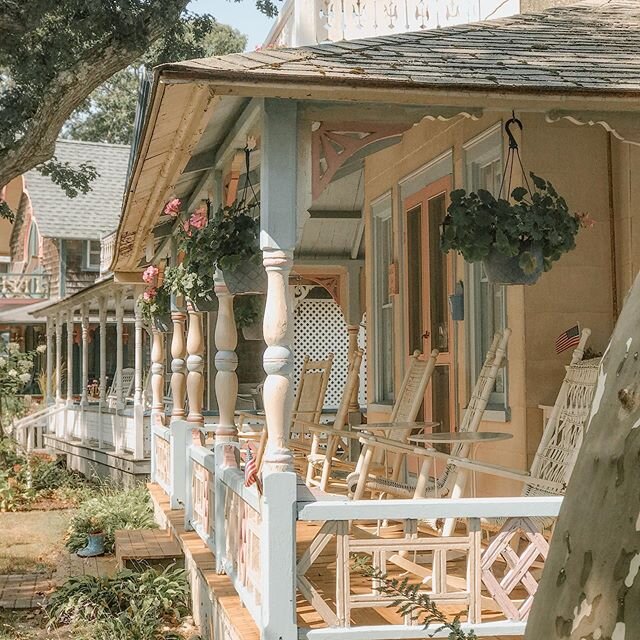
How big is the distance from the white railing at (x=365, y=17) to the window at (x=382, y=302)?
5.58ft

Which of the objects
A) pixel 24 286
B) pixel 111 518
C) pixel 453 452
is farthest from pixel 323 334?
pixel 24 286

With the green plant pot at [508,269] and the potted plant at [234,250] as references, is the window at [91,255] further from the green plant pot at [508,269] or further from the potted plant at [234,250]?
the green plant pot at [508,269]

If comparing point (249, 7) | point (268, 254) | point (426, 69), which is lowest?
point (268, 254)

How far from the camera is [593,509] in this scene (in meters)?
1.27

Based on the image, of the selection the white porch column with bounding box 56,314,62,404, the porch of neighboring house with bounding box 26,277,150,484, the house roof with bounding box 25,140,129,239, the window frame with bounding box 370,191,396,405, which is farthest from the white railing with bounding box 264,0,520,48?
the house roof with bounding box 25,140,129,239

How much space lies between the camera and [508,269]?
17.5ft

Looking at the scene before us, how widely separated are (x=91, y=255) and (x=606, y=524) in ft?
95.2

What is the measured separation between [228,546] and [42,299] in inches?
1009

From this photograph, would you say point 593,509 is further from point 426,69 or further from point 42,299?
point 42,299

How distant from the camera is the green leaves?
17.2 ft

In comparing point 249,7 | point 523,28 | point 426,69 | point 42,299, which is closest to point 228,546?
point 426,69

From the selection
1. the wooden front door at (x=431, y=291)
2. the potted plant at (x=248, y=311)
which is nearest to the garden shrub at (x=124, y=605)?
the wooden front door at (x=431, y=291)

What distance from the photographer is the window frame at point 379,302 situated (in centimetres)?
902

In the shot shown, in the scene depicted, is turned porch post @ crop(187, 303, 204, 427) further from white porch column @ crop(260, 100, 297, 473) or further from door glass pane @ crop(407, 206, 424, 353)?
white porch column @ crop(260, 100, 297, 473)
